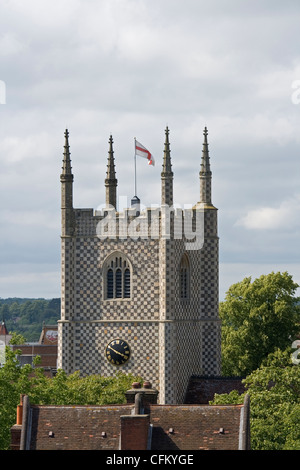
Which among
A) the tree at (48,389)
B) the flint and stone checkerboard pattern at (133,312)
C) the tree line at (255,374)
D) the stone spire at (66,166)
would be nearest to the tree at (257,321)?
the tree line at (255,374)

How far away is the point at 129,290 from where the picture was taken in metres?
74.2

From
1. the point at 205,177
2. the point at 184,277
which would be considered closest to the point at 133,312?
the point at 184,277

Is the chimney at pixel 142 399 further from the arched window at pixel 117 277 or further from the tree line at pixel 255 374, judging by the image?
the arched window at pixel 117 277

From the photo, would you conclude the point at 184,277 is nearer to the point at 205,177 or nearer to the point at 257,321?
the point at 205,177

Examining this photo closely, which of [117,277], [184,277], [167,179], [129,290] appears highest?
[167,179]

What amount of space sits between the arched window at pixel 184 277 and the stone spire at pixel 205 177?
162 inches

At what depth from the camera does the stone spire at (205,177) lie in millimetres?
78375

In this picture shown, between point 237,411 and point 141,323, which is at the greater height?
point 141,323

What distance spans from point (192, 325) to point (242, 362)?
11408mm

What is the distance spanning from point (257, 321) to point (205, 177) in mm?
13601
